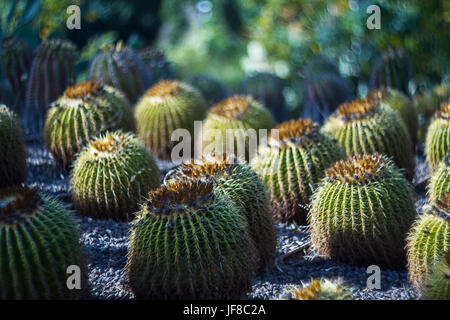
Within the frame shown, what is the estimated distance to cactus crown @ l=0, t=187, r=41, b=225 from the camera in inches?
100

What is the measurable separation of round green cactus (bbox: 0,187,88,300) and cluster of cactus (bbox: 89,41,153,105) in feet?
12.0

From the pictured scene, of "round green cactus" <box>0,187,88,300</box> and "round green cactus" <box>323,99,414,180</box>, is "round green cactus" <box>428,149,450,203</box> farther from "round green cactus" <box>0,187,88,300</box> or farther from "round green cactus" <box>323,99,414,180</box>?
"round green cactus" <box>0,187,88,300</box>

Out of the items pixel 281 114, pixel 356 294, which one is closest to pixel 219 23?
pixel 281 114

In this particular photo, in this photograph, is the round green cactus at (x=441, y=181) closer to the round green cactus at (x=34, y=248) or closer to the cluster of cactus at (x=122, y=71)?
the round green cactus at (x=34, y=248)

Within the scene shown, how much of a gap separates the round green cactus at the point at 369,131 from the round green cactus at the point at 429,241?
58.7 inches

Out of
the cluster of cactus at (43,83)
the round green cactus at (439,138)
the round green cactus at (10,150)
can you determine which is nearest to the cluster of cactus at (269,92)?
the cluster of cactus at (43,83)

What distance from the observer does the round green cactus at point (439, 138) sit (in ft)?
14.6

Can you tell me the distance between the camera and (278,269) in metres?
3.46

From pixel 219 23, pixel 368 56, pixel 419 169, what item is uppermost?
pixel 219 23
